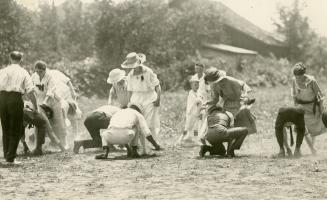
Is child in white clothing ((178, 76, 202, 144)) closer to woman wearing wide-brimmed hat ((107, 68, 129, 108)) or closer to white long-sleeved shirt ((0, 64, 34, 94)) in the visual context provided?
woman wearing wide-brimmed hat ((107, 68, 129, 108))

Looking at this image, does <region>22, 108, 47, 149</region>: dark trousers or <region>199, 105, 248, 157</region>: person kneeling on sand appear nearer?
<region>199, 105, 248, 157</region>: person kneeling on sand

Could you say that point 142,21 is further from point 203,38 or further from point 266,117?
point 266,117

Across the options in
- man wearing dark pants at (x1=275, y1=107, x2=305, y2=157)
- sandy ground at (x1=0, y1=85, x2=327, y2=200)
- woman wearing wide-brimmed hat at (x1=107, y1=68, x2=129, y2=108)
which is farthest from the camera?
woman wearing wide-brimmed hat at (x1=107, y1=68, x2=129, y2=108)

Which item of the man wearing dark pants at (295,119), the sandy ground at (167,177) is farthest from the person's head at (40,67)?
the man wearing dark pants at (295,119)

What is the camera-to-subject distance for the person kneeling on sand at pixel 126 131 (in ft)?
39.0

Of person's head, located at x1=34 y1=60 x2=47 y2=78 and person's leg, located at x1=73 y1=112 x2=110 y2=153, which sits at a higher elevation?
person's head, located at x1=34 y1=60 x2=47 y2=78

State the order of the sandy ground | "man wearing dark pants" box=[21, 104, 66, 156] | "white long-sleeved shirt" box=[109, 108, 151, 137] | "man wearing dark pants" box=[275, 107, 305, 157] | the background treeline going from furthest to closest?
the background treeline, "man wearing dark pants" box=[21, 104, 66, 156], "white long-sleeved shirt" box=[109, 108, 151, 137], "man wearing dark pants" box=[275, 107, 305, 157], the sandy ground

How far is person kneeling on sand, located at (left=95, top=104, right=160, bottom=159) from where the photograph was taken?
1188cm

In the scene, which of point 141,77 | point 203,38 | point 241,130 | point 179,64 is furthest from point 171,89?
point 241,130

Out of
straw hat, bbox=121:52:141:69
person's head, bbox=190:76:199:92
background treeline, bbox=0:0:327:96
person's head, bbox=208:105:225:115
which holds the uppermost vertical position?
background treeline, bbox=0:0:327:96

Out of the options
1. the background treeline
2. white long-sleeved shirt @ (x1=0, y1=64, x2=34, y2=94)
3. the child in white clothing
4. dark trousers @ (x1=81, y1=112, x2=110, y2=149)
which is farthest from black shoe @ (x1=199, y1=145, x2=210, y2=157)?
the background treeline

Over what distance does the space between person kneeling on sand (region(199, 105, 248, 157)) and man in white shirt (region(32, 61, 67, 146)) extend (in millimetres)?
3887

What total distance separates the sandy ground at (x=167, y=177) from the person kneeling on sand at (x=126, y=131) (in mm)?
297

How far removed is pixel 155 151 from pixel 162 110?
1126cm
